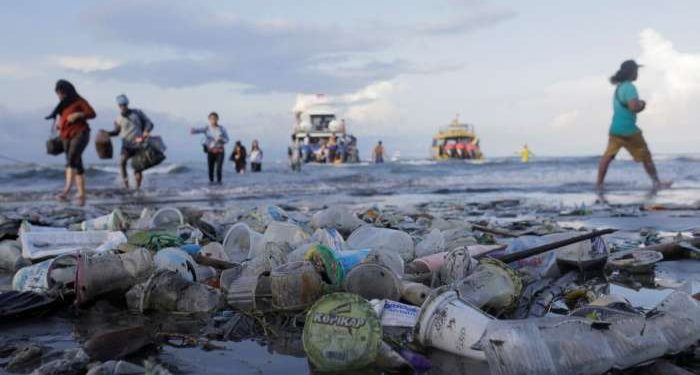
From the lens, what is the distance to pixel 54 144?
8.05 meters

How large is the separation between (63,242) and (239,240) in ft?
3.31

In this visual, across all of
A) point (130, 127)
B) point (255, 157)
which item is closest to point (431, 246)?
point (130, 127)

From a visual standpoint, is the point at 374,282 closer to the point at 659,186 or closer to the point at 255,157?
the point at 659,186

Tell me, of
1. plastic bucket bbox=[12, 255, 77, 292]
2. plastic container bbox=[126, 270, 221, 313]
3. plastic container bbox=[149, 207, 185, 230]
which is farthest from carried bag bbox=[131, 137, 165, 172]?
plastic container bbox=[126, 270, 221, 313]

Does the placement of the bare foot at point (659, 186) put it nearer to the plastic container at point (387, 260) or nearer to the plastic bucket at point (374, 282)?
the plastic container at point (387, 260)

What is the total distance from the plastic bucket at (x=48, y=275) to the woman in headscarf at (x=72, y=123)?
5.53 meters

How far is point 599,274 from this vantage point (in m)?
2.89

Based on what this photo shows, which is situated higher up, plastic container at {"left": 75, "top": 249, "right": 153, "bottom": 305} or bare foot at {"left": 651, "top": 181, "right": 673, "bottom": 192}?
plastic container at {"left": 75, "top": 249, "right": 153, "bottom": 305}

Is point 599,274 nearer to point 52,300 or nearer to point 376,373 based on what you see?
point 376,373

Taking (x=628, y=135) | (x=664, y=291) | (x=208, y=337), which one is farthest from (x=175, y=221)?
(x=628, y=135)

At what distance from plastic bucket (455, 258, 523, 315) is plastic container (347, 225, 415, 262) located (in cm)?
95

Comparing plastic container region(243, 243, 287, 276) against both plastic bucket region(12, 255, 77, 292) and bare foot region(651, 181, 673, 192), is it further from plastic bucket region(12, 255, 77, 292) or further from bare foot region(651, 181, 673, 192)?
bare foot region(651, 181, 673, 192)

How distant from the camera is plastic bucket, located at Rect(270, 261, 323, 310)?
7.37ft

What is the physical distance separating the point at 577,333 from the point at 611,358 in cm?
11
